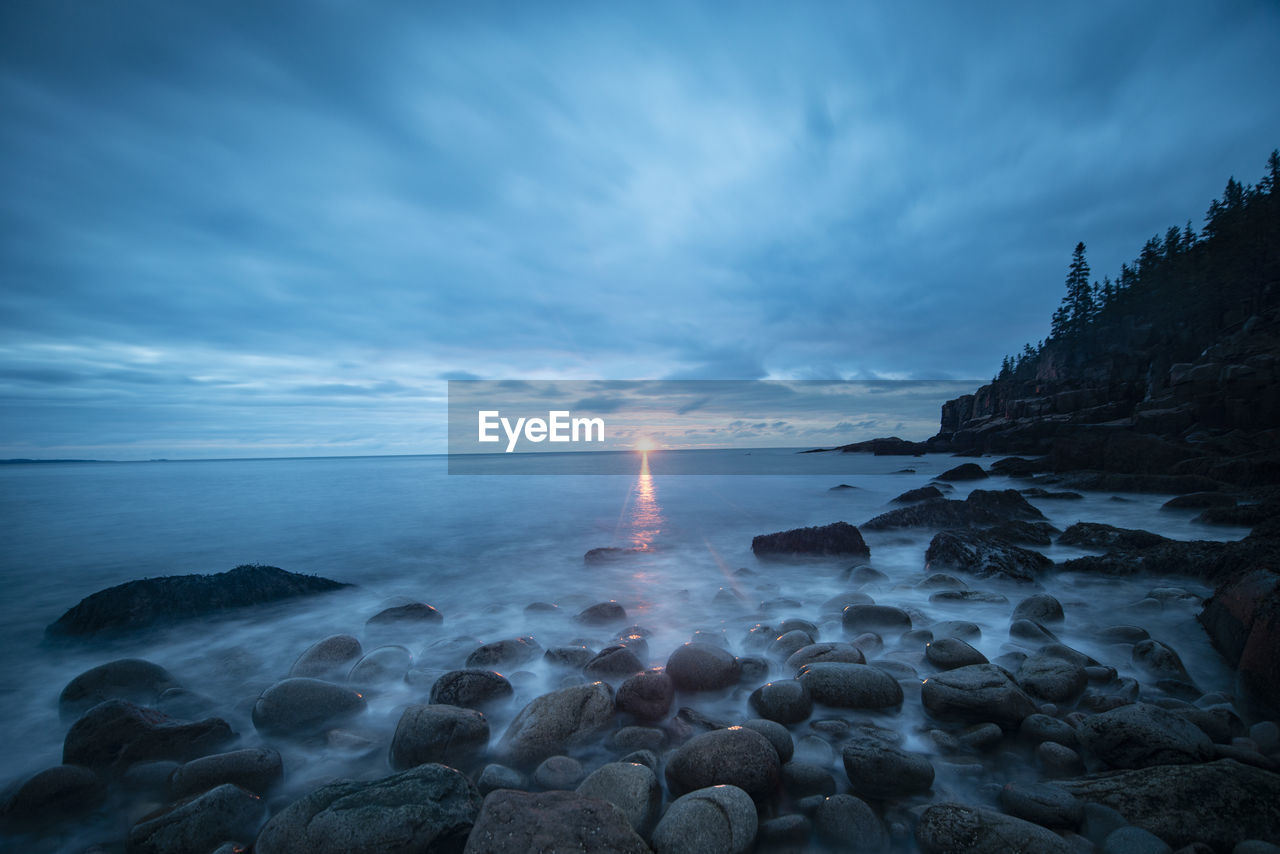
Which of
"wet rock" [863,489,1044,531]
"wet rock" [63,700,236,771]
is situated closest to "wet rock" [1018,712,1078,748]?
"wet rock" [63,700,236,771]

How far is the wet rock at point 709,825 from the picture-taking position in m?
2.62

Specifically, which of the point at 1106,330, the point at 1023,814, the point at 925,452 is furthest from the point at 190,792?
the point at 1106,330

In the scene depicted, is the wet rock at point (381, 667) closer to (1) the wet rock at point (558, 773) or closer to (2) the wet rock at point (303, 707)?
(2) the wet rock at point (303, 707)

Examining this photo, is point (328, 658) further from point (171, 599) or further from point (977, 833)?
point (977, 833)

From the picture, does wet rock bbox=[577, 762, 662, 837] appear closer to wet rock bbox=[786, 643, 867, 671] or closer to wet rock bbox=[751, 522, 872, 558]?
wet rock bbox=[786, 643, 867, 671]

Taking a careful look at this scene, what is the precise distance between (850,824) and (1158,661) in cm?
397

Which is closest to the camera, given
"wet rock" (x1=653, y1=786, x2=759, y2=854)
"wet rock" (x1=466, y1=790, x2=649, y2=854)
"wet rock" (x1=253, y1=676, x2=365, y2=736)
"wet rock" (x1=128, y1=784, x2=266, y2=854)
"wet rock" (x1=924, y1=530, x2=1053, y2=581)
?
"wet rock" (x1=466, y1=790, x2=649, y2=854)

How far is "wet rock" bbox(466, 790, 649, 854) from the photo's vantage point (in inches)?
95.7

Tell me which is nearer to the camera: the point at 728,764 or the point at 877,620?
the point at 728,764

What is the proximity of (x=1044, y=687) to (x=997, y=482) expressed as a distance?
22234 millimetres

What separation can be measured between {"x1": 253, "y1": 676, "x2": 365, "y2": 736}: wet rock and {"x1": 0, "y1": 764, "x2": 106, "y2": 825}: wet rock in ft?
3.37

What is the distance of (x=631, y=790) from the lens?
9.83 ft

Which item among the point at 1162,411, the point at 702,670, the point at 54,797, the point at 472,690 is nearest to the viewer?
the point at 54,797

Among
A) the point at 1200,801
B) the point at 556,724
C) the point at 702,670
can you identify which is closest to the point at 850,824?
the point at 1200,801
